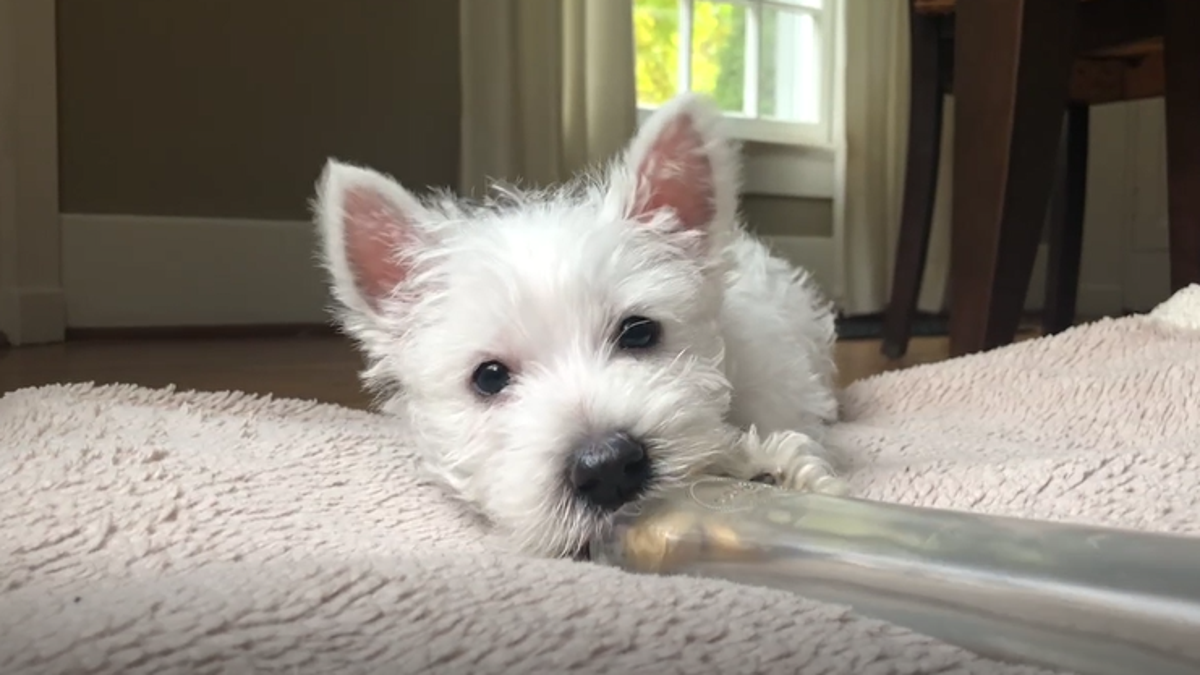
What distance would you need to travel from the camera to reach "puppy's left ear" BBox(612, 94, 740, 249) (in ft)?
4.03

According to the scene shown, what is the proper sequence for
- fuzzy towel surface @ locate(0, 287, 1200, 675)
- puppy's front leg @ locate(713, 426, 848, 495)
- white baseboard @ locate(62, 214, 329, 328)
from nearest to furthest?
fuzzy towel surface @ locate(0, 287, 1200, 675)
puppy's front leg @ locate(713, 426, 848, 495)
white baseboard @ locate(62, 214, 329, 328)

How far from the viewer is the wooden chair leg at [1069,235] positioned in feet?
11.6

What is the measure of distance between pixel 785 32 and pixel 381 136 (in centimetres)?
171

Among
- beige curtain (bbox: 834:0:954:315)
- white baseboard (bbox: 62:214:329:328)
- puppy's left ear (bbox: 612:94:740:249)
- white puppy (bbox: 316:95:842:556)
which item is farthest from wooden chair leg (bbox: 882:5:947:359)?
puppy's left ear (bbox: 612:94:740:249)

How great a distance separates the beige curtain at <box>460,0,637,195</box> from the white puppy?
2108 mm

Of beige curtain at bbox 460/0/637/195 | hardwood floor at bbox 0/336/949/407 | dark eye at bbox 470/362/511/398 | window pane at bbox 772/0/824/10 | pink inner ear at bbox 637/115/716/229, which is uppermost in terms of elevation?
window pane at bbox 772/0/824/10

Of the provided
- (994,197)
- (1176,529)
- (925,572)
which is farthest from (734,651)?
(994,197)

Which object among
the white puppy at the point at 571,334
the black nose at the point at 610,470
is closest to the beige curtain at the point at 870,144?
the white puppy at the point at 571,334

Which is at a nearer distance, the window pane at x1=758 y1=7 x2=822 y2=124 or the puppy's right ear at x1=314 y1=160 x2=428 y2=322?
the puppy's right ear at x1=314 y1=160 x2=428 y2=322

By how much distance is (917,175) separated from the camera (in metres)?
3.25

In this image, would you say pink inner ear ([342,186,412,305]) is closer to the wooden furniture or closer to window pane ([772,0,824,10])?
the wooden furniture

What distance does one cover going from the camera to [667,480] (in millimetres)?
974

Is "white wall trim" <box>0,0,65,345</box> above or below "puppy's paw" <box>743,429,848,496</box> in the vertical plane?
above

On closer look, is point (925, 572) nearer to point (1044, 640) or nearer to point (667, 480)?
point (1044, 640)
